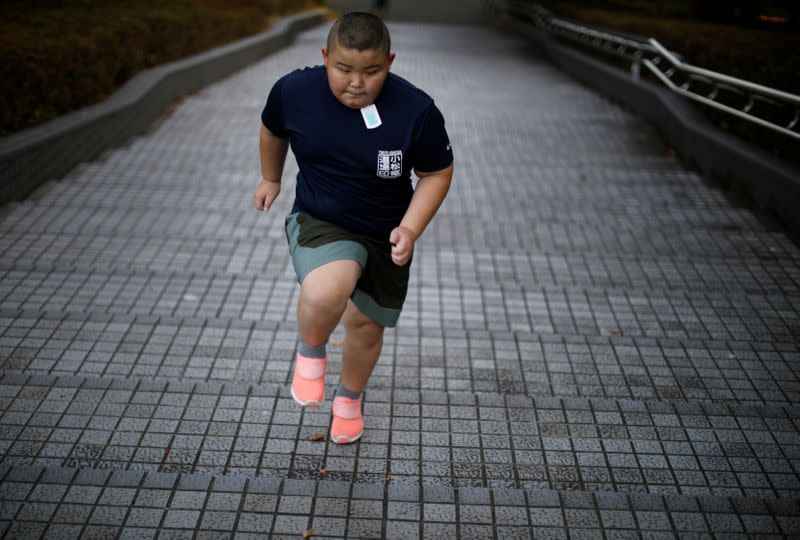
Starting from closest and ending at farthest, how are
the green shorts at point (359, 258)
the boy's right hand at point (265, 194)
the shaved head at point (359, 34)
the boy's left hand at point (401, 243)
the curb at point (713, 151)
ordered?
the shaved head at point (359, 34) < the boy's left hand at point (401, 243) < the green shorts at point (359, 258) < the boy's right hand at point (265, 194) < the curb at point (713, 151)

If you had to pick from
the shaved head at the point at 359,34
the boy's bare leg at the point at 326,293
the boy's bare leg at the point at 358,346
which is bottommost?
the boy's bare leg at the point at 358,346

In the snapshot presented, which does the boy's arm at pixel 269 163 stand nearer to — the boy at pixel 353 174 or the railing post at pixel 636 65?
the boy at pixel 353 174

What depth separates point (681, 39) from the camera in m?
11.2

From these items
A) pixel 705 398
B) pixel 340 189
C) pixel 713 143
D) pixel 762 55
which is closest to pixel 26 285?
pixel 340 189

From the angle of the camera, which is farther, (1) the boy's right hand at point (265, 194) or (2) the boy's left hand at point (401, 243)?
(1) the boy's right hand at point (265, 194)

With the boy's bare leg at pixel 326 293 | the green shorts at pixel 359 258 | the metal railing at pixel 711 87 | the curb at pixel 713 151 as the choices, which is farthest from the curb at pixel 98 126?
the curb at pixel 713 151

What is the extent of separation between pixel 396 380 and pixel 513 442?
2.51ft

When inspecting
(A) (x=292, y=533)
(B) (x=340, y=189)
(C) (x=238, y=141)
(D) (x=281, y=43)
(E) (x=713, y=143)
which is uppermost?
(B) (x=340, y=189)

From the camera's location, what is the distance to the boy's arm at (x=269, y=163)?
10.1 feet

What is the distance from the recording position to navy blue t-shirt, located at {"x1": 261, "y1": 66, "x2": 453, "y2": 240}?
2.76 m

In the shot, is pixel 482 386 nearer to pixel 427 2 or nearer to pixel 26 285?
pixel 26 285

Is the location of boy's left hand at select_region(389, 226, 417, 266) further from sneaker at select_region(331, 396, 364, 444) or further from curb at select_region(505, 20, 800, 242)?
curb at select_region(505, 20, 800, 242)

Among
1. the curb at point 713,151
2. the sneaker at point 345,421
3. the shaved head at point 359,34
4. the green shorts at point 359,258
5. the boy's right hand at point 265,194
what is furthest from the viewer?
the curb at point 713,151

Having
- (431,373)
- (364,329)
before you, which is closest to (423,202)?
(364,329)
